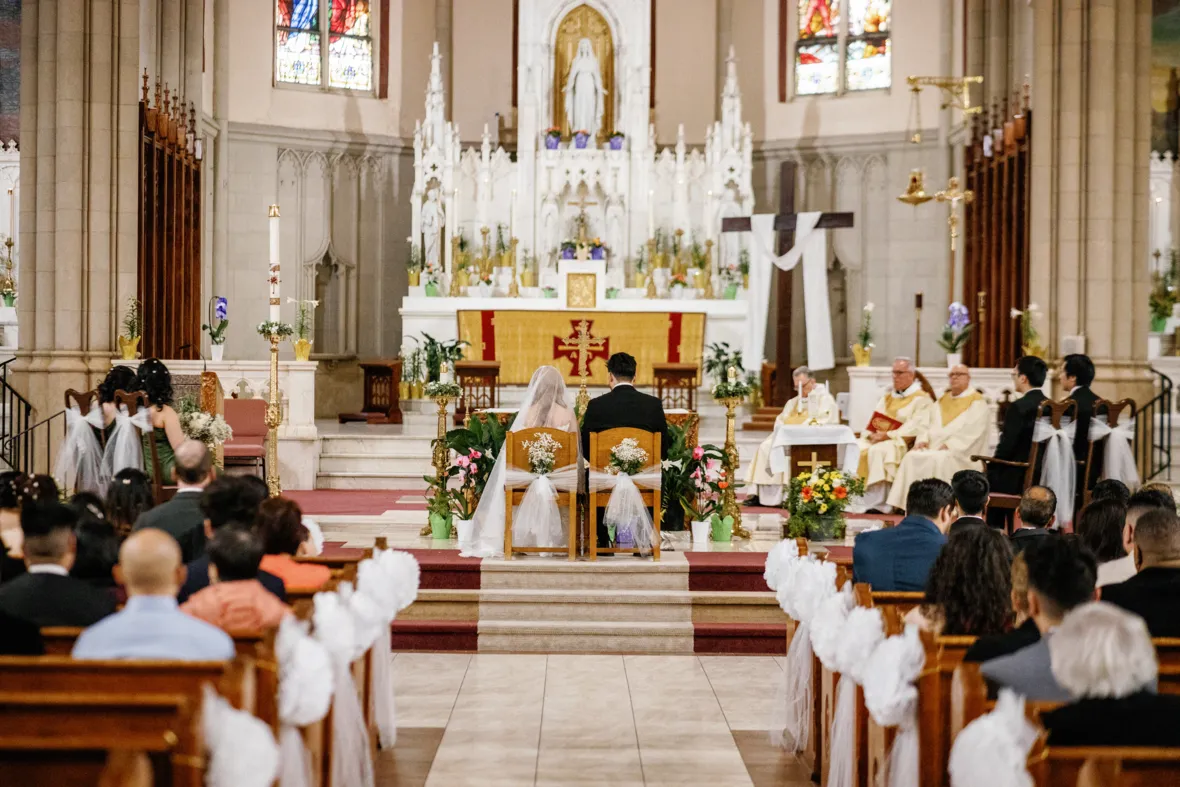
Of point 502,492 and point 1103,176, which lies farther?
point 1103,176

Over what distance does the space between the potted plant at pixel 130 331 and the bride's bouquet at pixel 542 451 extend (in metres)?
5.94

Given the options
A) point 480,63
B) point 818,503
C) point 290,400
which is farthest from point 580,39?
point 818,503

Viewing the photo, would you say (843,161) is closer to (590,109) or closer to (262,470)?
(590,109)

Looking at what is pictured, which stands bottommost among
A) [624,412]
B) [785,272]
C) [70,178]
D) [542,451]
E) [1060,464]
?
[1060,464]

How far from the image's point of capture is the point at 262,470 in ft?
41.8

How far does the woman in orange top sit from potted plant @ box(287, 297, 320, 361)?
28.0ft

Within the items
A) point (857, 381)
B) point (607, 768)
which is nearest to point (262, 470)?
point (857, 381)

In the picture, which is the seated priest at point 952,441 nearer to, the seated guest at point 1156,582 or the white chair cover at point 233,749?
the seated guest at point 1156,582

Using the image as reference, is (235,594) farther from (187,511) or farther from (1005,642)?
(1005,642)

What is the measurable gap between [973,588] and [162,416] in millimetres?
6079

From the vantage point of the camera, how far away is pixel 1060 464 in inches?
374

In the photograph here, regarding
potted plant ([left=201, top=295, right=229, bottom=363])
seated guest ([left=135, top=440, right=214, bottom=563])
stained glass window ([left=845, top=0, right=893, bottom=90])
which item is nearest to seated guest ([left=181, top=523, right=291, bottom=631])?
seated guest ([left=135, top=440, right=214, bottom=563])

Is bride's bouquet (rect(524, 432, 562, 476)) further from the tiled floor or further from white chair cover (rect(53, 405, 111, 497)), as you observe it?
white chair cover (rect(53, 405, 111, 497))

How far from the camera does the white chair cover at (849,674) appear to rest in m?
4.21
